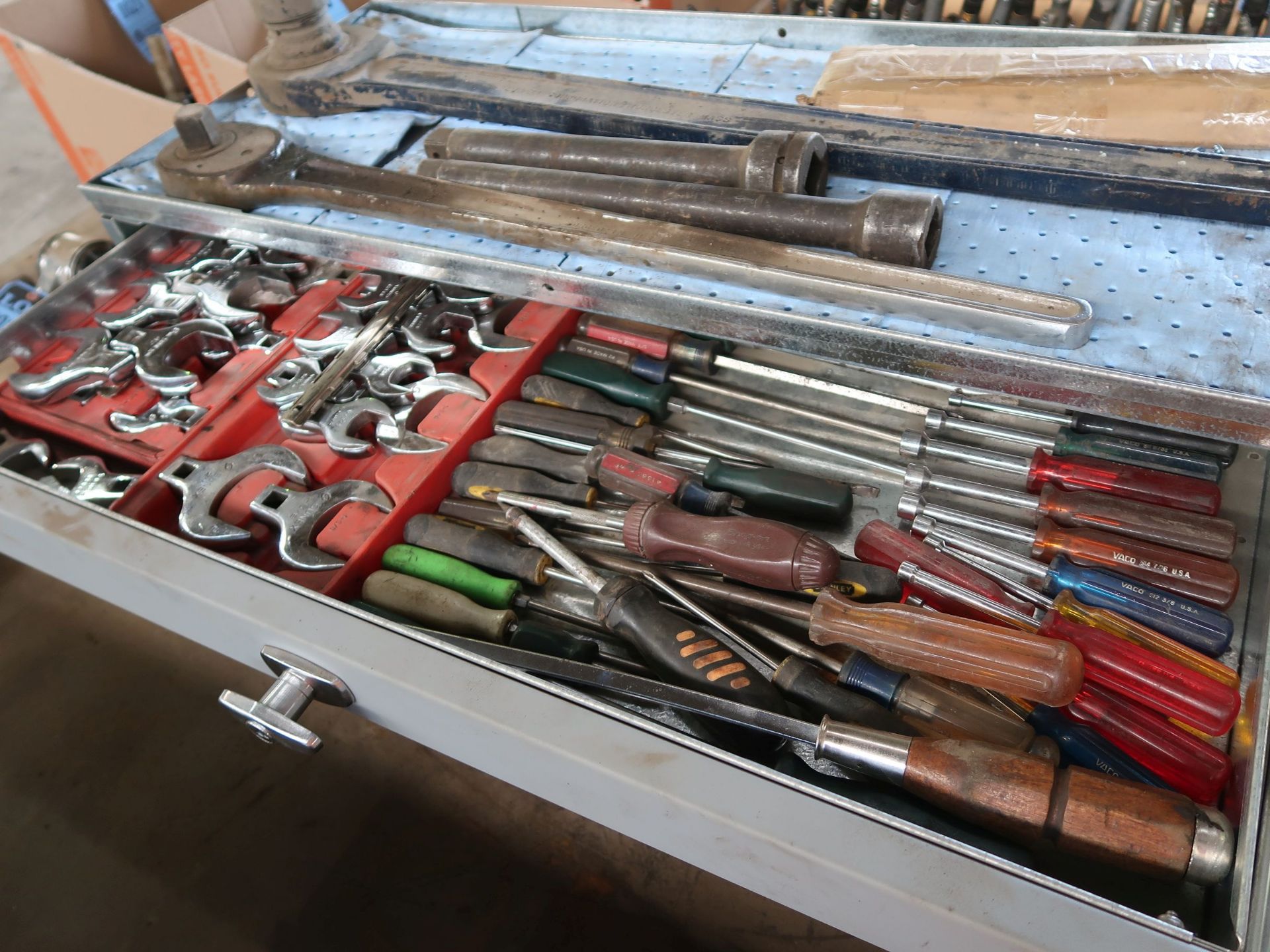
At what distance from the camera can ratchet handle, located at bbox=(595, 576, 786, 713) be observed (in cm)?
100

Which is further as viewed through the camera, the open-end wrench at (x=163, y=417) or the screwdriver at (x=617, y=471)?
the open-end wrench at (x=163, y=417)

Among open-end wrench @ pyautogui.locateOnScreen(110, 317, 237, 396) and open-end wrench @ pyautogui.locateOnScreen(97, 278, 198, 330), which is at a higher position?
open-end wrench @ pyautogui.locateOnScreen(97, 278, 198, 330)

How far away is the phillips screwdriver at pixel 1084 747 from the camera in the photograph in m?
0.91

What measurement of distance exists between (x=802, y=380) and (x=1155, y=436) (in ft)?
1.60

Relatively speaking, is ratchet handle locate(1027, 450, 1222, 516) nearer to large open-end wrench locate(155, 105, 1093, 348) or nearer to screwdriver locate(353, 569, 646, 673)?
large open-end wrench locate(155, 105, 1093, 348)

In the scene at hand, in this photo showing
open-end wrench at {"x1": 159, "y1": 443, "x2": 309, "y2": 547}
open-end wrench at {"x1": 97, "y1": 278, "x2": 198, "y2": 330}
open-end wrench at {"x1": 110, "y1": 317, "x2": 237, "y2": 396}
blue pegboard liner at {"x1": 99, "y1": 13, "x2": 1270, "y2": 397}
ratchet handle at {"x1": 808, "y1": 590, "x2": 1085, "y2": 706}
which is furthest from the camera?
open-end wrench at {"x1": 97, "y1": 278, "x2": 198, "y2": 330}

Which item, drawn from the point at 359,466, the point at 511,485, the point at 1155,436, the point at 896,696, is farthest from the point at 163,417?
the point at 1155,436

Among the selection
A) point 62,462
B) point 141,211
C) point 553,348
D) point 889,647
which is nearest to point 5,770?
point 62,462

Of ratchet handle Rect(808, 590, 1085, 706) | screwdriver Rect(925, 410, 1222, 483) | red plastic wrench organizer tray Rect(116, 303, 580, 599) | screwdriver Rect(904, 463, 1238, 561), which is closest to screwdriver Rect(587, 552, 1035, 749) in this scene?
ratchet handle Rect(808, 590, 1085, 706)

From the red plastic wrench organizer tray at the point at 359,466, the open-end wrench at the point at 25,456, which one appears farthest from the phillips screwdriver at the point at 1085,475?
the open-end wrench at the point at 25,456

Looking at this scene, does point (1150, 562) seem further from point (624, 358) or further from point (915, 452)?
point (624, 358)

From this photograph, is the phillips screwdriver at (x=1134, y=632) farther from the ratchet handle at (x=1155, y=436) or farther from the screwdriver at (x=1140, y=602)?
the ratchet handle at (x=1155, y=436)

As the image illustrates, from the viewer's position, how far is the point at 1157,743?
0.91 metres

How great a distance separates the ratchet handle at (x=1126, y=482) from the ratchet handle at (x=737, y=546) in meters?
0.33
